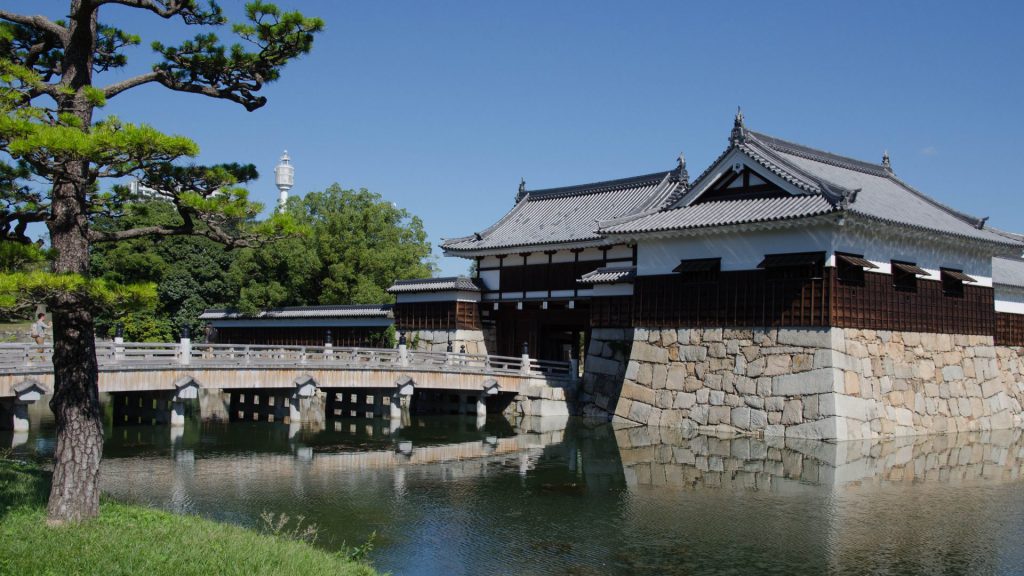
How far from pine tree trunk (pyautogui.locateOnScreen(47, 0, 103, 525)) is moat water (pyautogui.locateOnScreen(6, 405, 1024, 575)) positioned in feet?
10.2

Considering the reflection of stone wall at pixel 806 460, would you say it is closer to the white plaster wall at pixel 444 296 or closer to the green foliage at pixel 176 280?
the white plaster wall at pixel 444 296

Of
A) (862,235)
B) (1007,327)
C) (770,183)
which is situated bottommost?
(1007,327)

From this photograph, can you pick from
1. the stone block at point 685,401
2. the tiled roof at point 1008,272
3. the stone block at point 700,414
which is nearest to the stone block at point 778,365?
the stone block at point 700,414

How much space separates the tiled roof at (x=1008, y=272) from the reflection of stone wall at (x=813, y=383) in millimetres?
4465

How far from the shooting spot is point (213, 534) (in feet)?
36.1

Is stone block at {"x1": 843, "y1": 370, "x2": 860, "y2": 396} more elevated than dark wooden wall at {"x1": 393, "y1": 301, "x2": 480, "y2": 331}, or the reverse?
dark wooden wall at {"x1": 393, "y1": 301, "x2": 480, "y2": 331}

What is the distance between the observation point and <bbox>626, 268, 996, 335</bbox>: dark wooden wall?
2477 cm

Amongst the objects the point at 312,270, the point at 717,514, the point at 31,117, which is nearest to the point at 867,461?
the point at 717,514

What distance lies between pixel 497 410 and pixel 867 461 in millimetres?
15366

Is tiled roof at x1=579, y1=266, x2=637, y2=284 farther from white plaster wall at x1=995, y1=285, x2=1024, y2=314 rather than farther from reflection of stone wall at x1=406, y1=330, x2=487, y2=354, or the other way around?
white plaster wall at x1=995, y1=285, x2=1024, y2=314

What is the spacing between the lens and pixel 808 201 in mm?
25078

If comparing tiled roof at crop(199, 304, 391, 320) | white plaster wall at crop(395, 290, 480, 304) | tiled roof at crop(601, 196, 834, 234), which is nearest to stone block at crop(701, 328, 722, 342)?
tiled roof at crop(601, 196, 834, 234)

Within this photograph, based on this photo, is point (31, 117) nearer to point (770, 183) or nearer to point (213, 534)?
point (213, 534)

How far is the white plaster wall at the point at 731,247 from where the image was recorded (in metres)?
25.0
